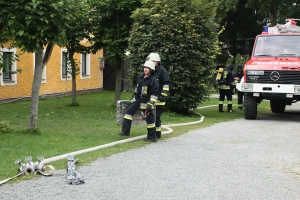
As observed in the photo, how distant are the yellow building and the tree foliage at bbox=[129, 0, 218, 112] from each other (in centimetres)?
508

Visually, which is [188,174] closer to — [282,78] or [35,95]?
[35,95]

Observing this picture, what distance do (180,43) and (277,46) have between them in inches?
124

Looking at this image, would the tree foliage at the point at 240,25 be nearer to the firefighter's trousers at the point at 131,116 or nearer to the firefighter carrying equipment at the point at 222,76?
the firefighter carrying equipment at the point at 222,76

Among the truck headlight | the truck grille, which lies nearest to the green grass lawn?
the truck headlight

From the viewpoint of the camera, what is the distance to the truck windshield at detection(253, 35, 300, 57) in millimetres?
15969

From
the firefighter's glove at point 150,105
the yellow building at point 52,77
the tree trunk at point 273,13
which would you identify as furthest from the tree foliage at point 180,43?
the tree trunk at point 273,13

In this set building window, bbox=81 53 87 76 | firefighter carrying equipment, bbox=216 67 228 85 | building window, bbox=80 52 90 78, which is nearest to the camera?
firefighter carrying equipment, bbox=216 67 228 85

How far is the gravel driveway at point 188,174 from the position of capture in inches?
238

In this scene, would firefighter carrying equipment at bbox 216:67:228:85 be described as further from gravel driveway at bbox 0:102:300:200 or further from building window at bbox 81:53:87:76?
building window at bbox 81:53:87:76

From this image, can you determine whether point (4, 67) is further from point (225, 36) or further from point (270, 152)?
point (225, 36)

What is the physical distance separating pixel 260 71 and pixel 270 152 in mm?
6383

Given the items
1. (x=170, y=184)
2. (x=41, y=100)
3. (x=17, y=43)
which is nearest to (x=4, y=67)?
(x=17, y=43)

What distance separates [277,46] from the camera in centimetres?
1622

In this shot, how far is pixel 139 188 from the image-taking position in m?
6.30
